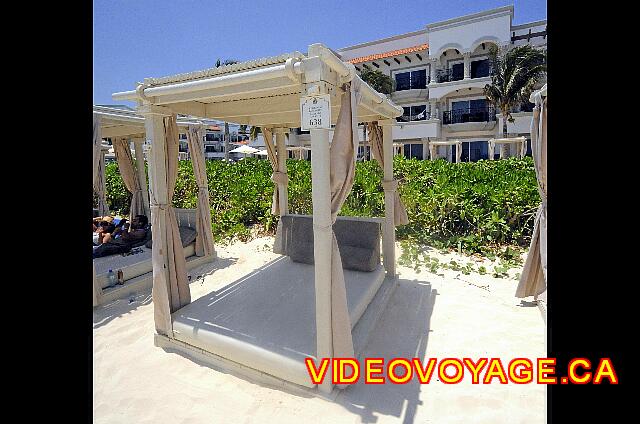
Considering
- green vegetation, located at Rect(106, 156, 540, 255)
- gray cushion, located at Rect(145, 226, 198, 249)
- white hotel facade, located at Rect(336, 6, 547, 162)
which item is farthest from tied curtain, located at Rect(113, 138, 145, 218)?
white hotel facade, located at Rect(336, 6, 547, 162)

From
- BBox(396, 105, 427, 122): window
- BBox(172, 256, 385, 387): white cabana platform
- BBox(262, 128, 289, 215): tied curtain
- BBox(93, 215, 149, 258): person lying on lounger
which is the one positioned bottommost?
BBox(172, 256, 385, 387): white cabana platform

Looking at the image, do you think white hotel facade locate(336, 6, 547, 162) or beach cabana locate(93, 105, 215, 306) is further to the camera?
white hotel facade locate(336, 6, 547, 162)

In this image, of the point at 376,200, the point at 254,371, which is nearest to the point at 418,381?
the point at 254,371

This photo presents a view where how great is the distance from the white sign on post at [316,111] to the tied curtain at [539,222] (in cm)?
288

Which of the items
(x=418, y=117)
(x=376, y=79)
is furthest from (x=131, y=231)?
(x=418, y=117)

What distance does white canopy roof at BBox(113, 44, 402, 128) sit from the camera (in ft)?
9.32

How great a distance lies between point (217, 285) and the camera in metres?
5.96

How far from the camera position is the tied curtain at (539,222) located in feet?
13.5

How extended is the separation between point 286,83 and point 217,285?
4.09m

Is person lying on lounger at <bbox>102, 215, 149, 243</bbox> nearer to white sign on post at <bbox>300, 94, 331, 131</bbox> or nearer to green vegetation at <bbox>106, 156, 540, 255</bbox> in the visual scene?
green vegetation at <bbox>106, 156, 540, 255</bbox>

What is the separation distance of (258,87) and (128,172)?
7367 mm

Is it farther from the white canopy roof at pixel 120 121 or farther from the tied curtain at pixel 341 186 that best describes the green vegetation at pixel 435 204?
the tied curtain at pixel 341 186

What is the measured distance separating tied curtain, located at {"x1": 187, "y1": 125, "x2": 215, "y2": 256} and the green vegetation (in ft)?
5.48
